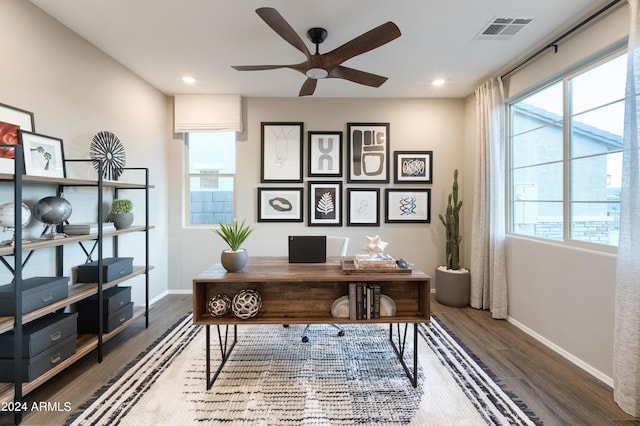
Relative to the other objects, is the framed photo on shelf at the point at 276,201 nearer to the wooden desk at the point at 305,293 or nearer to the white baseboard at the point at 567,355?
the wooden desk at the point at 305,293

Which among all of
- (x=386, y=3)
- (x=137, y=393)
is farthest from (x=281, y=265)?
(x=386, y=3)

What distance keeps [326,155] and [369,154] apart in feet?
1.97

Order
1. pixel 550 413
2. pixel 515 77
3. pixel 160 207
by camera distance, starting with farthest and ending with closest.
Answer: pixel 160 207, pixel 515 77, pixel 550 413

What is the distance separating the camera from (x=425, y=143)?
4109 millimetres

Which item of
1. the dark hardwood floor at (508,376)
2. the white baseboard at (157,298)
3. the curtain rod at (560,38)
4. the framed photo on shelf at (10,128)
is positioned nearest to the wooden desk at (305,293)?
the dark hardwood floor at (508,376)

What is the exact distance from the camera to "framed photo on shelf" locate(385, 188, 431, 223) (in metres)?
4.08

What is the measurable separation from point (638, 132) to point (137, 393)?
3.61 m

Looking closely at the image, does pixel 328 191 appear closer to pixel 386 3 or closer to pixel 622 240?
pixel 386 3

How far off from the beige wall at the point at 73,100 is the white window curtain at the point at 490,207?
4.03m

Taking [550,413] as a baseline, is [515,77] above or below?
above

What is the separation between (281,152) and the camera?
13.3ft

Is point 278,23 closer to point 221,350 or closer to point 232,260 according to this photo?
point 232,260

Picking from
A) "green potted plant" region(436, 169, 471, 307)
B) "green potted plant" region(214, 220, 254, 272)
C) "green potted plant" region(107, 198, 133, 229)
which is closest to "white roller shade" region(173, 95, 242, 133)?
"green potted plant" region(107, 198, 133, 229)

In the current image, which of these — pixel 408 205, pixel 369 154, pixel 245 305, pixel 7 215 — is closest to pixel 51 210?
pixel 7 215
